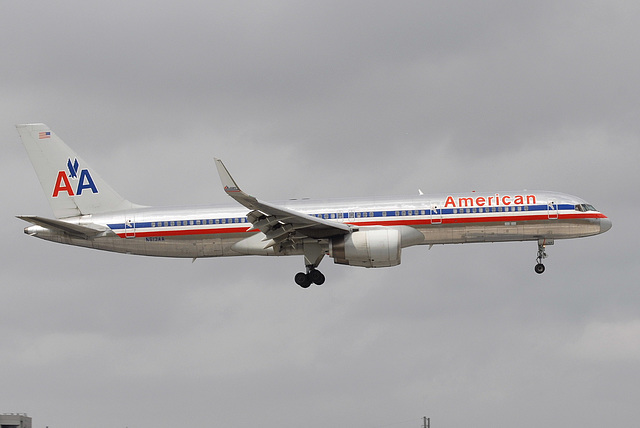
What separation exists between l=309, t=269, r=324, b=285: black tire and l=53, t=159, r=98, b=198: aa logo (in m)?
14.7

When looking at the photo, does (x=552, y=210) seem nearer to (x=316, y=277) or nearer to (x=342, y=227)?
(x=342, y=227)

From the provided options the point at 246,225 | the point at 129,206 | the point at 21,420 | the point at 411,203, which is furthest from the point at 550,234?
the point at 21,420

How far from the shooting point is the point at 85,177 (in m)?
69.0

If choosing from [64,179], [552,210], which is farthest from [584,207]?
[64,179]

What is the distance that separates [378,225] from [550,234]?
1010 centimetres

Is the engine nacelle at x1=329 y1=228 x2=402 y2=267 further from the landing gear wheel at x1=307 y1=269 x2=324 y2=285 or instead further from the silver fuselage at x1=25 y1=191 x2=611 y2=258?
the landing gear wheel at x1=307 y1=269 x2=324 y2=285

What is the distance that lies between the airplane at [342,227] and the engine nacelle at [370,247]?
5cm

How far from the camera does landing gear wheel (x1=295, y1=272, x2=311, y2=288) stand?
210ft

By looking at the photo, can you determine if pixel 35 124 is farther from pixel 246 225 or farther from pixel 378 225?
pixel 378 225

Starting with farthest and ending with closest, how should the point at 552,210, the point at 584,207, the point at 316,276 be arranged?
1. the point at 584,207
2. the point at 316,276
3. the point at 552,210

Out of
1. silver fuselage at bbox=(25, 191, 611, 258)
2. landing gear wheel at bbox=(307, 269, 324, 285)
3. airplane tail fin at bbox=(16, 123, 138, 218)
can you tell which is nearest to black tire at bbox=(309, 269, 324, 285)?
landing gear wheel at bbox=(307, 269, 324, 285)

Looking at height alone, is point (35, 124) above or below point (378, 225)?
above

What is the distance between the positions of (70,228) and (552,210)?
90.9 ft

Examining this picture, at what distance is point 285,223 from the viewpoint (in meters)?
60.5
